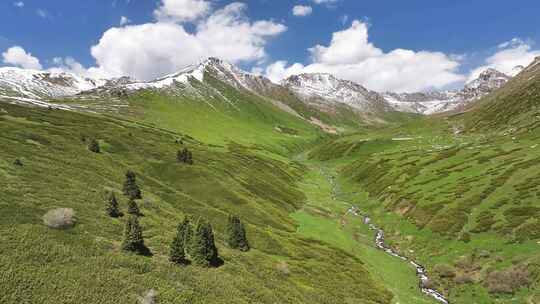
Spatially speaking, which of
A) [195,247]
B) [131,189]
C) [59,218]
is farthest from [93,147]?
[195,247]

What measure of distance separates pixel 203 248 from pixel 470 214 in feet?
179

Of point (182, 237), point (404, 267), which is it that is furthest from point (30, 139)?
point (404, 267)

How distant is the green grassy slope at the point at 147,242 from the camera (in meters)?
33.9

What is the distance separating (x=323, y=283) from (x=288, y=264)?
5.81 m

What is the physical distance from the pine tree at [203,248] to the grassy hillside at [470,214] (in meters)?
33.8

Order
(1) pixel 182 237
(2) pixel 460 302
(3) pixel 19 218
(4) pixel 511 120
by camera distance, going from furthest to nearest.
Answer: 1. (4) pixel 511 120
2. (2) pixel 460 302
3. (1) pixel 182 237
4. (3) pixel 19 218

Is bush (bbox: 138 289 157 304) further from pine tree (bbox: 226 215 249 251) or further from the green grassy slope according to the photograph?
pine tree (bbox: 226 215 249 251)

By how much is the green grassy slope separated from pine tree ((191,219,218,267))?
5.87 feet

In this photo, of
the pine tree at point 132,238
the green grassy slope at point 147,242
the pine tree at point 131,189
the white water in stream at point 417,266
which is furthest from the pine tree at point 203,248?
the white water in stream at point 417,266

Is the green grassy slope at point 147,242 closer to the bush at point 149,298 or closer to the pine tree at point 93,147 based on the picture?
the bush at point 149,298

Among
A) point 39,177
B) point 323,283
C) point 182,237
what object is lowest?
point 323,283

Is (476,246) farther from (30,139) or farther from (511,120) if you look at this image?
(511,120)

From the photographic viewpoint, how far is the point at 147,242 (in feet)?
151

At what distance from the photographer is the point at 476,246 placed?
59.3 metres
